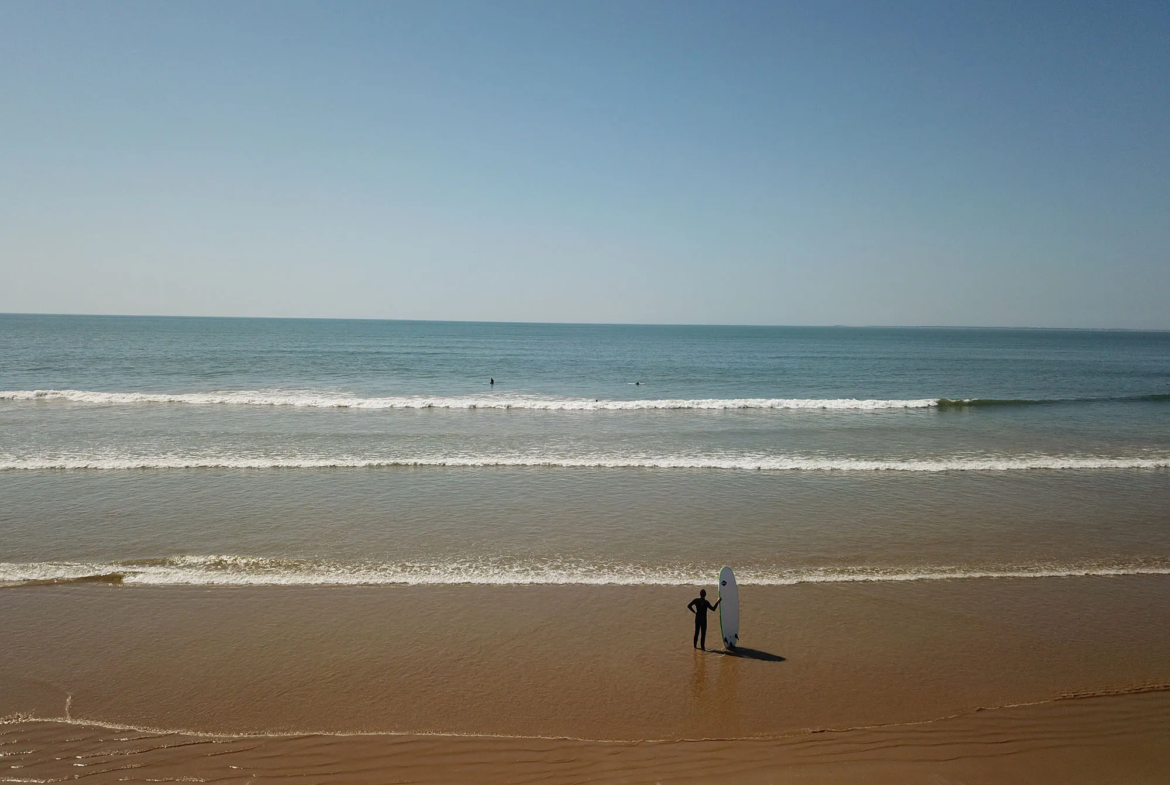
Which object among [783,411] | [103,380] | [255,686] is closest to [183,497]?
[255,686]

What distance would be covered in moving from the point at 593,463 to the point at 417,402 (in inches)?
655

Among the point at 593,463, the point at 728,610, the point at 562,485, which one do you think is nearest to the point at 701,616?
the point at 728,610

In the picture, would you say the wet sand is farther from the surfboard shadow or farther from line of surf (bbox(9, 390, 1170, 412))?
line of surf (bbox(9, 390, 1170, 412))

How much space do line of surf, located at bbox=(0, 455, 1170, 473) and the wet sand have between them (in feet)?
29.4

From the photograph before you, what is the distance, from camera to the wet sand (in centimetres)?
737

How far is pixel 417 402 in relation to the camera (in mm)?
34875

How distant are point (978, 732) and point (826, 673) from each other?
6.30 feet

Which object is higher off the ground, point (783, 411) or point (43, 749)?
point (783, 411)

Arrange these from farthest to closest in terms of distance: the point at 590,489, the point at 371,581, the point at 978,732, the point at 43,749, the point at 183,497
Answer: the point at 590,489
the point at 183,497
the point at 371,581
the point at 978,732
the point at 43,749

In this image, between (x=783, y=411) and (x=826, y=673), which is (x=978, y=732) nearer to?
(x=826, y=673)

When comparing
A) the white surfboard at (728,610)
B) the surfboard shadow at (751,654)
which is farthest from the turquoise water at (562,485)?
the surfboard shadow at (751,654)

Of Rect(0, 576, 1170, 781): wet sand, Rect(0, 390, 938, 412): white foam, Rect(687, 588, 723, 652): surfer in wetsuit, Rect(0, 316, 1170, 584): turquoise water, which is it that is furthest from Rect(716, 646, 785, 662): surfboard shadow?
Rect(0, 390, 938, 412): white foam

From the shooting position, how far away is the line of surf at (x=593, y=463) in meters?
20.2

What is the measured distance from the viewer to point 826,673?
364 inches
